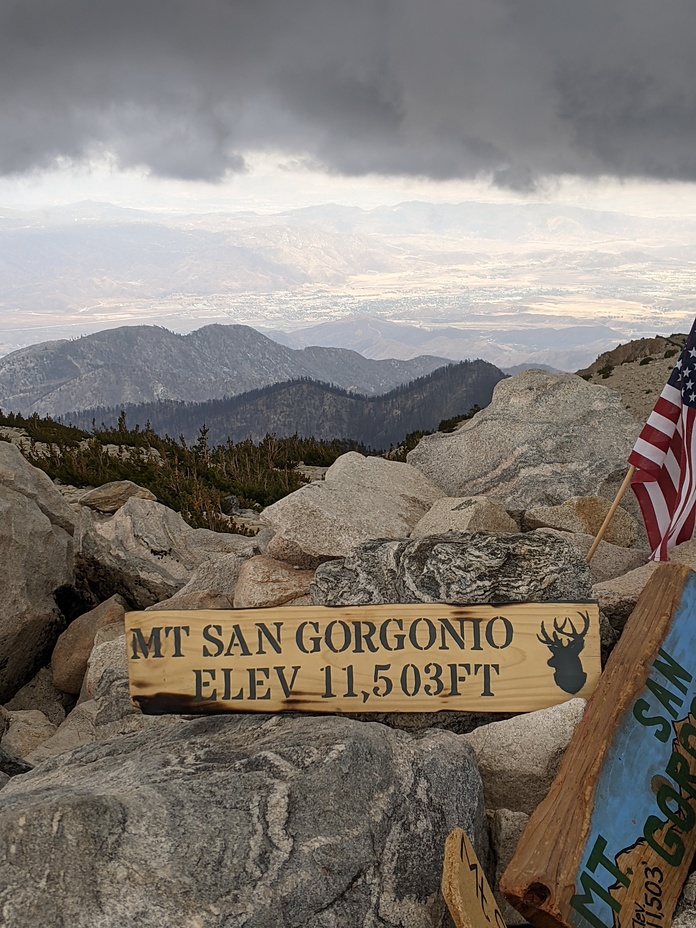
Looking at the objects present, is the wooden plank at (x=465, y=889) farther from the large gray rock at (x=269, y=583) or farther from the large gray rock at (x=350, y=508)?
the large gray rock at (x=350, y=508)

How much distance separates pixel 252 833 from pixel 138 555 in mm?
5364

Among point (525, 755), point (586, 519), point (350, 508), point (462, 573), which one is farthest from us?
point (586, 519)

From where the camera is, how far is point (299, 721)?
4.09 metres

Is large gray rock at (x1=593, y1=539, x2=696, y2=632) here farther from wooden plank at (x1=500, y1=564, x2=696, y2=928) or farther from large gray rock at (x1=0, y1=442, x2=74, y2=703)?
large gray rock at (x1=0, y1=442, x2=74, y2=703)

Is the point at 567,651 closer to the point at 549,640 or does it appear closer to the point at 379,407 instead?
the point at 549,640

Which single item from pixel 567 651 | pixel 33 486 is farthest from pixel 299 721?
pixel 33 486

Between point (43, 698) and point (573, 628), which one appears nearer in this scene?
point (573, 628)

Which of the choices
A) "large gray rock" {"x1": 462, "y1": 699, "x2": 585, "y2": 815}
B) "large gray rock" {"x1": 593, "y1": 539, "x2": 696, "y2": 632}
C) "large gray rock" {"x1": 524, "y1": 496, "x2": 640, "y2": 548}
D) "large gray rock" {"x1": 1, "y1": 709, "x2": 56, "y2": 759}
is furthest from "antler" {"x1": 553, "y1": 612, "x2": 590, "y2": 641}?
"large gray rock" {"x1": 1, "y1": 709, "x2": 56, "y2": 759}

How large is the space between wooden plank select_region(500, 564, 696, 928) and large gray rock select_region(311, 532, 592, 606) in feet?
1.90

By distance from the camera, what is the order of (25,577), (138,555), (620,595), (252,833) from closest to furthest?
(252,833) → (620,595) → (25,577) → (138,555)

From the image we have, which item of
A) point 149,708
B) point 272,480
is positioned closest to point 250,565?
point 149,708

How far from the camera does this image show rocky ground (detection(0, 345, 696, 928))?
2.91 m

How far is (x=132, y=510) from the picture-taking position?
8531 mm

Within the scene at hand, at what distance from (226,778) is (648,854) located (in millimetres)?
1813
